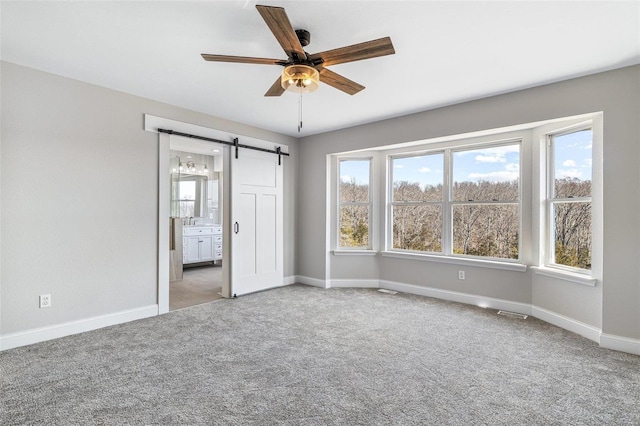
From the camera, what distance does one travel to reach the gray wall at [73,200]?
2.89 metres

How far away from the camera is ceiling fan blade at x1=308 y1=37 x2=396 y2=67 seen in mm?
1947

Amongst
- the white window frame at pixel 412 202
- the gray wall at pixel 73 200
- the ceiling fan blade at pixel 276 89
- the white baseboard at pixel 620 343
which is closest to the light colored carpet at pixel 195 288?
the gray wall at pixel 73 200

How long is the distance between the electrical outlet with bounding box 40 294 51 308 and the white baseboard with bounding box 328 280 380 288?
3518mm

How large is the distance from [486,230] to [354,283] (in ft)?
6.96

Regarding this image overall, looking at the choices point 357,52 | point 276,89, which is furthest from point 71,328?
point 357,52

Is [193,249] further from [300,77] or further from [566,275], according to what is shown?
[566,275]

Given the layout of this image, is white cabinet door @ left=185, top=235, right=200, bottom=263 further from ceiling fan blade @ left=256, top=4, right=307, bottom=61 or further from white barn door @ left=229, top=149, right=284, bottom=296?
ceiling fan blade @ left=256, top=4, right=307, bottom=61

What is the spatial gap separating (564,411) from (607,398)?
425 millimetres

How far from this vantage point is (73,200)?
3.22 meters

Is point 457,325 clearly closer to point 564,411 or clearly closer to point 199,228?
point 564,411

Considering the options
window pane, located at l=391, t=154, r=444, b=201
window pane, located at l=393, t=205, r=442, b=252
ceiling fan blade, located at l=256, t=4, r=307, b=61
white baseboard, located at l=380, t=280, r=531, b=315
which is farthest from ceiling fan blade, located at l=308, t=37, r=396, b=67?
white baseboard, located at l=380, t=280, r=531, b=315

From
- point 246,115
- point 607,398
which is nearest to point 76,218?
point 246,115

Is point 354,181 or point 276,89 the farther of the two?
point 354,181

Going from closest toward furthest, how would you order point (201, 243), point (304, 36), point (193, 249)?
point (304, 36) < point (193, 249) < point (201, 243)
